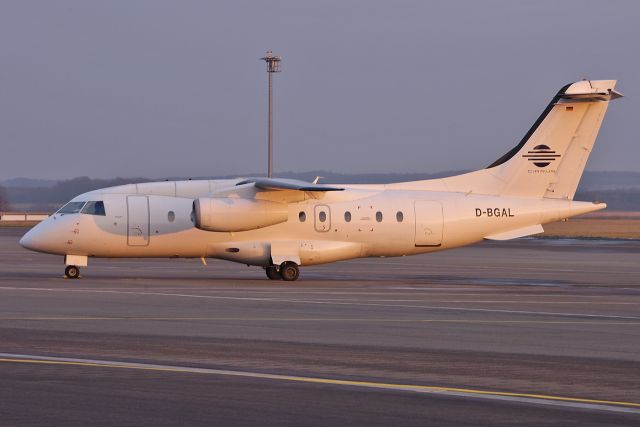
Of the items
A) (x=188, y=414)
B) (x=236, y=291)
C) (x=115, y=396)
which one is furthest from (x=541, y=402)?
(x=236, y=291)

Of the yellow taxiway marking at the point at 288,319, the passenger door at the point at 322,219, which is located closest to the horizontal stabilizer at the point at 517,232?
the passenger door at the point at 322,219

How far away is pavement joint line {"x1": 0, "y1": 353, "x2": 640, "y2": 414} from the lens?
11.8 metres

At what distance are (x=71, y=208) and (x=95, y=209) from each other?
96 centimetres

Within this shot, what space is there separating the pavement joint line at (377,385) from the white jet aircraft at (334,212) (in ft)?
62.2

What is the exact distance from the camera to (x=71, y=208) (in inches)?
1373

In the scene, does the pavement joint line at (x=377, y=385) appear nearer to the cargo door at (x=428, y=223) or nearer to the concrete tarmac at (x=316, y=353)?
the concrete tarmac at (x=316, y=353)

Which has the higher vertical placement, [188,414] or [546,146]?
[546,146]

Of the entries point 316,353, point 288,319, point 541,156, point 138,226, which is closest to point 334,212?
point 138,226

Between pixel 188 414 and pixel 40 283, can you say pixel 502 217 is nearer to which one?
pixel 40 283

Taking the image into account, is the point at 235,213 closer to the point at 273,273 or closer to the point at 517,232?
the point at 273,273

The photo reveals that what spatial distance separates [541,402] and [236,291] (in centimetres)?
1799

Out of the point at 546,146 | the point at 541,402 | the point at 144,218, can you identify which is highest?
the point at 546,146

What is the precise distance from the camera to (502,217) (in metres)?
35.6

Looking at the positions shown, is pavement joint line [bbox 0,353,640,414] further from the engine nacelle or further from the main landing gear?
the main landing gear
